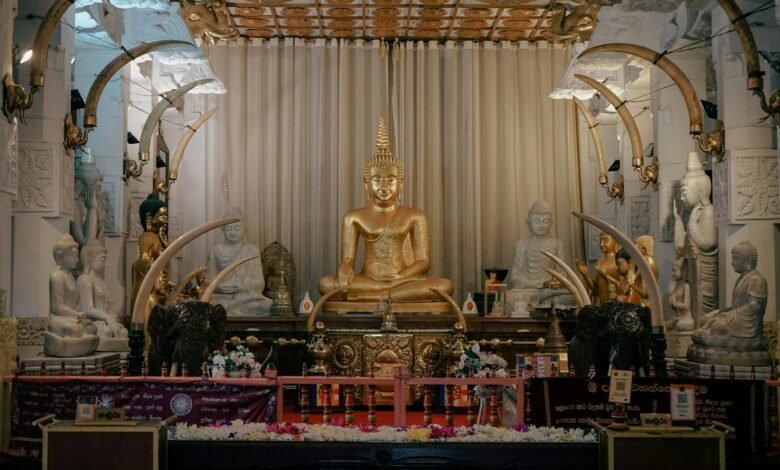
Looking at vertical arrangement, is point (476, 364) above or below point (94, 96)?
below

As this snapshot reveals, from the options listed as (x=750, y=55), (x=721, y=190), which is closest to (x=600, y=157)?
(x=721, y=190)

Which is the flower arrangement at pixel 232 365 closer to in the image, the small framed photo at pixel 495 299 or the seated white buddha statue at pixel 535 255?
the small framed photo at pixel 495 299

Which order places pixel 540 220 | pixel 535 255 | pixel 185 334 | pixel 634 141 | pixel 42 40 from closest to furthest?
pixel 185 334, pixel 42 40, pixel 634 141, pixel 535 255, pixel 540 220

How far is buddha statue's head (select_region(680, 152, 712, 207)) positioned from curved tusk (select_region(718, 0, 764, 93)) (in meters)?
1.43

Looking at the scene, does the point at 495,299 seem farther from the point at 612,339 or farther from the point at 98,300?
the point at 98,300

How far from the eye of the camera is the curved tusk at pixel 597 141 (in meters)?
11.8

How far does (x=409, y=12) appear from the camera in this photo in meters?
12.2

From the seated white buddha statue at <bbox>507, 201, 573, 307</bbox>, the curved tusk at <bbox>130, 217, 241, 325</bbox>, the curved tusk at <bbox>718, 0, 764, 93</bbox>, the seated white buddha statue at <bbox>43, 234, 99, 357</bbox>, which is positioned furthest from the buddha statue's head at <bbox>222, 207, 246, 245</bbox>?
the curved tusk at <bbox>718, 0, 764, 93</bbox>

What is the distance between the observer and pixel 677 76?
9227 mm

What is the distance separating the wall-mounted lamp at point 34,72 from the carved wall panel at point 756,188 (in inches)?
207

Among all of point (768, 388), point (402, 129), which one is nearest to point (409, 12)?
point (402, 129)

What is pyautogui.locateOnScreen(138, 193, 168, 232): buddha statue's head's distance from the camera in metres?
10.7

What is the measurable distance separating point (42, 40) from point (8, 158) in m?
1.03

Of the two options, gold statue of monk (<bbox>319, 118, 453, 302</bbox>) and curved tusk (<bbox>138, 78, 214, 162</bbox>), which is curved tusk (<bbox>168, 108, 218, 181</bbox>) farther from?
gold statue of monk (<bbox>319, 118, 453, 302</bbox>)
